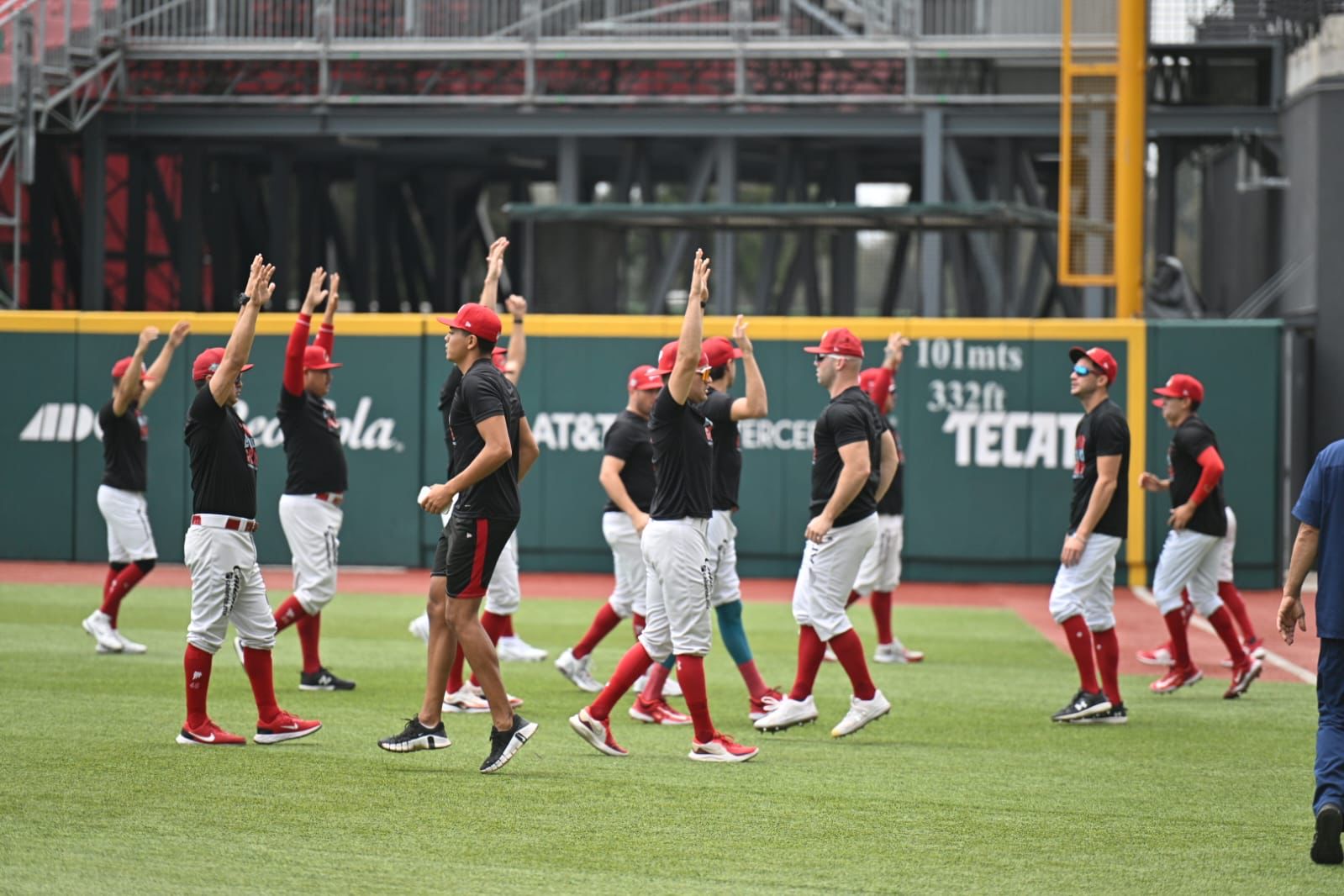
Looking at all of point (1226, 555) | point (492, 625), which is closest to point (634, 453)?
point (492, 625)

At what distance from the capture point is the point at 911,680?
12016 millimetres

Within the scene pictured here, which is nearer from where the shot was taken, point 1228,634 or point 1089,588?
point 1089,588

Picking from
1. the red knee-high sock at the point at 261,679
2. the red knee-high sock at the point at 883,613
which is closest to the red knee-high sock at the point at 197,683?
the red knee-high sock at the point at 261,679

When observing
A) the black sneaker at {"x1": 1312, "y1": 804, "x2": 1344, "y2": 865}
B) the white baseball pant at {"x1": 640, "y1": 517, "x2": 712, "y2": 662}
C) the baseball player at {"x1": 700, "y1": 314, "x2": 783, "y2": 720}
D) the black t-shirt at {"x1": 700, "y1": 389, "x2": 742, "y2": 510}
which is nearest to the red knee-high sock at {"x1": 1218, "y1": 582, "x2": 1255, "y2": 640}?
the baseball player at {"x1": 700, "y1": 314, "x2": 783, "y2": 720}

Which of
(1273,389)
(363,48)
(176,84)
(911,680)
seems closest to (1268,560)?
(1273,389)

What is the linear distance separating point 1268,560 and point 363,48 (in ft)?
50.4

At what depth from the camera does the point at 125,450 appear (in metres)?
12.7

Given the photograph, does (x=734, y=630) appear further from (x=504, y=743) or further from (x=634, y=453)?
(x=504, y=743)

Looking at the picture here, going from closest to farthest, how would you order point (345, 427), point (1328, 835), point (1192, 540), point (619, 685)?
point (1328, 835) → point (619, 685) → point (1192, 540) → point (345, 427)

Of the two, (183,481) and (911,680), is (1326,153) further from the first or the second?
(183,481)

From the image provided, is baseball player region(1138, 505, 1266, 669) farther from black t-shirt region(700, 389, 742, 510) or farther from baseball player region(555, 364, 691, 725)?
baseball player region(555, 364, 691, 725)

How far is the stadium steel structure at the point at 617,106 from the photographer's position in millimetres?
23828

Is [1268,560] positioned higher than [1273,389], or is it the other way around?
[1273,389]

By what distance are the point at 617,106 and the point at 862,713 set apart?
17.7 metres
